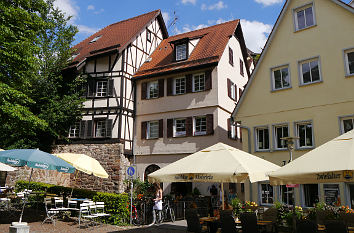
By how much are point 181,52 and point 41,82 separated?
10.2m

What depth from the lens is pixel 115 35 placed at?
83.0 feet

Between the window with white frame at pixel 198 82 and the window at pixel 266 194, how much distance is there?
26.1 ft

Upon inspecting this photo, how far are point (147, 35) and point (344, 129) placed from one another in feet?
54.5

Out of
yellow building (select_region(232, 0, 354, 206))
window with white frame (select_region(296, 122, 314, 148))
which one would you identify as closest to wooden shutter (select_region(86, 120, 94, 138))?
yellow building (select_region(232, 0, 354, 206))

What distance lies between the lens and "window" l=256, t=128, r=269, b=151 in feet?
48.5

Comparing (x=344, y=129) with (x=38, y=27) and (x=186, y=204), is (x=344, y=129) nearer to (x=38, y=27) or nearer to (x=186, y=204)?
(x=186, y=204)

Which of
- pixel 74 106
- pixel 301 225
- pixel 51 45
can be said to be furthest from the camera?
pixel 51 45

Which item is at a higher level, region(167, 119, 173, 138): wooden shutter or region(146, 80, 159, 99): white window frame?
region(146, 80, 159, 99): white window frame

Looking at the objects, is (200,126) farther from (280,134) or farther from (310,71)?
(310,71)

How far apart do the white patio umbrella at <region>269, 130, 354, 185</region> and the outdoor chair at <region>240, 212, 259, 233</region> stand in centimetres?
144

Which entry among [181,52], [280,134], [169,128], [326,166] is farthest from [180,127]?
[326,166]

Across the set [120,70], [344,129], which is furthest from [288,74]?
[120,70]

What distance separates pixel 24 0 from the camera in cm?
1492

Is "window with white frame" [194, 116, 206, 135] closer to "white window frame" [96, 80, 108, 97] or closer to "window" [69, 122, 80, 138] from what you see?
"white window frame" [96, 80, 108, 97]
